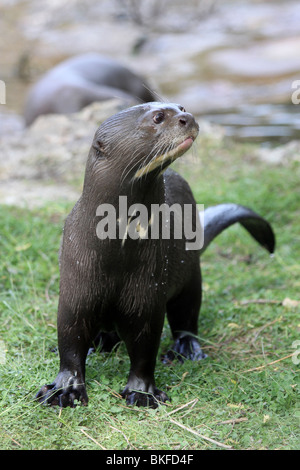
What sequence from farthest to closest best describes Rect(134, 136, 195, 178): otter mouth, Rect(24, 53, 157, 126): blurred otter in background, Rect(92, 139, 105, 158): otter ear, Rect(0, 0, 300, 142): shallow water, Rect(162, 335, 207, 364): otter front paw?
Rect(0, 0, 300, 142): shallow water
Rect(24, 53, 157, 126): blurred otter in background
Rect(162, 335, 207, 364): otter front paw
Rect(92, 139, 105, 158): otter ear
Rect(134, 136, 195, 178): otter mouth

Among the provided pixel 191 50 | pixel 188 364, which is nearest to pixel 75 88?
pixel 191 50

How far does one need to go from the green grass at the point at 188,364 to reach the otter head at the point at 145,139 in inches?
32.6

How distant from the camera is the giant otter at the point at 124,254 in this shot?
2.23 meters

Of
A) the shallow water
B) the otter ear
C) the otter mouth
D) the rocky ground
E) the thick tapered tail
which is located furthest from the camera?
the shallow water

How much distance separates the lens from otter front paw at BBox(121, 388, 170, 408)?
2492mm

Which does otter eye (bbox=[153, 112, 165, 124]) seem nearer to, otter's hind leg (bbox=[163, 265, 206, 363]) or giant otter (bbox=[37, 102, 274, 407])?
giant otter (bbox=[37, 102, 274, 407])

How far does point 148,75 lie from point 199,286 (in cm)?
807

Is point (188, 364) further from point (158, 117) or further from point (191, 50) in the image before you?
point (191, 50)

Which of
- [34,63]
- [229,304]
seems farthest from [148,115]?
[34,63]

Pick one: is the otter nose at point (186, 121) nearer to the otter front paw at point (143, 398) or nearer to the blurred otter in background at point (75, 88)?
the otter front paw at point (143, 398)

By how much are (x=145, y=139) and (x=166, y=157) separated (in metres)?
0.09

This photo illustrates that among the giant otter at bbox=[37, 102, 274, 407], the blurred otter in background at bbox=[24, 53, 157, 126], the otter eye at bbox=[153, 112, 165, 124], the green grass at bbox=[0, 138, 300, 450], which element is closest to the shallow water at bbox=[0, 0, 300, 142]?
the blurred otter in background at bbox=[24, 53, 157, 126]

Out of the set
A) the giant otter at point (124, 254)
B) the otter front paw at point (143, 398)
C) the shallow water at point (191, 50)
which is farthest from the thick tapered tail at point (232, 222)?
the shallow water at point (191, 50)

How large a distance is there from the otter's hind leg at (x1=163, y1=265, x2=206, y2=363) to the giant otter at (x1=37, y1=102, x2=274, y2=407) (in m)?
Answer: 0.29
